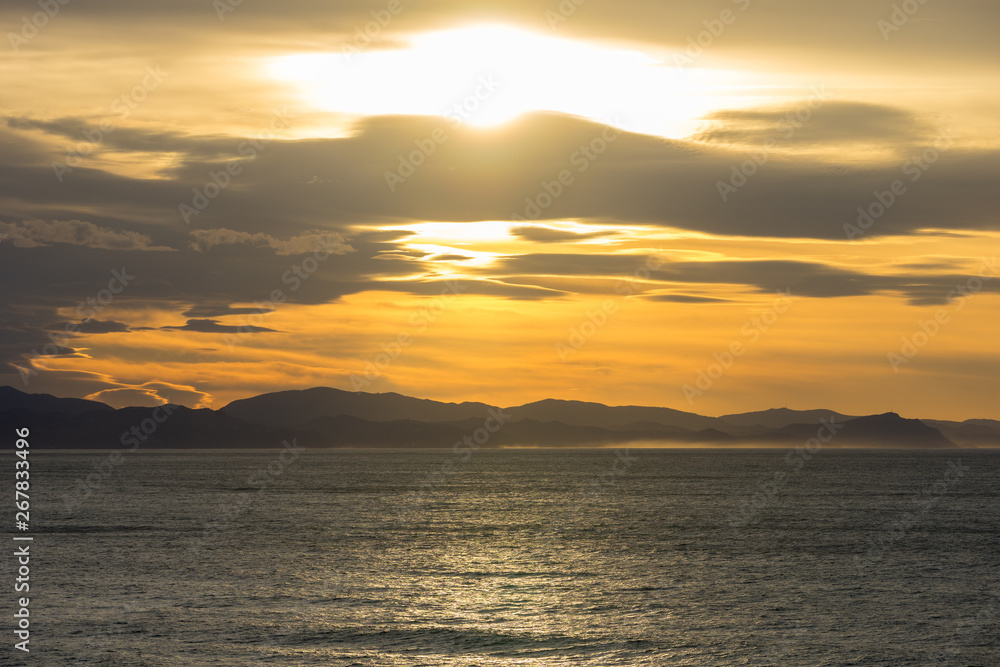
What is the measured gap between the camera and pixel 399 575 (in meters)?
71.0

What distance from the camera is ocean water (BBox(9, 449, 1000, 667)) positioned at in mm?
47781

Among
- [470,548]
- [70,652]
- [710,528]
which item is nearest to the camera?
[70,652]

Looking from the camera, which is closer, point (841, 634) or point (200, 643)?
point (200, 643)

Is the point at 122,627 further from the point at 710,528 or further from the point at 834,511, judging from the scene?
the point at 834,511

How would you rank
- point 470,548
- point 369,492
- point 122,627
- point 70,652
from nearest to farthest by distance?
point 70,652 → point 122,627 → point 470,548 → point 369,492

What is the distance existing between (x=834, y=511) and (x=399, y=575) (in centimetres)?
8037

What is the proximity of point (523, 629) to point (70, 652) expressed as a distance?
76.2ft

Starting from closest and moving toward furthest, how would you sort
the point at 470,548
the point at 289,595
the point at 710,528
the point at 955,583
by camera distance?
the point at 289,595, the point at 955,583, the point at 470,548, the point at 710,528

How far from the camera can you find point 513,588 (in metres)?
65.6

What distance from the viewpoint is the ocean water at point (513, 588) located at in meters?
47.8

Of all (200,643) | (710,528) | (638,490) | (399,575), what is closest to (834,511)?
(710,528)

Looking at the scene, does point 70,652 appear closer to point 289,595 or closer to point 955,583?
point 289,595

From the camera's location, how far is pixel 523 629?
5256cm

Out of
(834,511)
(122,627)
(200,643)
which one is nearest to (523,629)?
(200,643)
